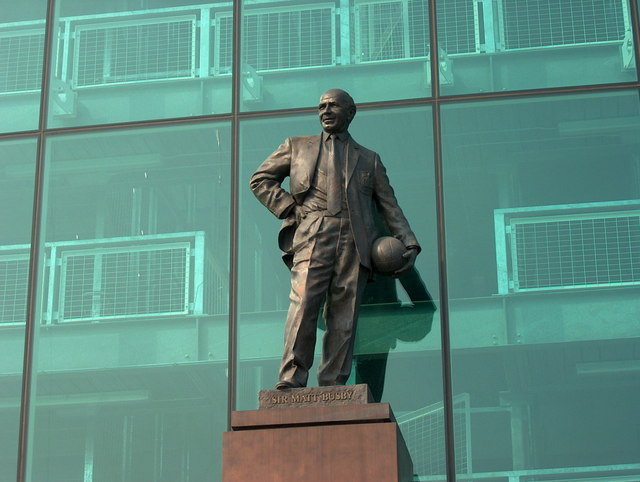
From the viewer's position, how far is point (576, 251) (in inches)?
513

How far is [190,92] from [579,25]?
3948 mm

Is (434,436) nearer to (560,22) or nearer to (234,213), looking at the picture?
(234,213)

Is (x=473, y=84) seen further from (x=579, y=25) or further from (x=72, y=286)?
(x=72, y=286)

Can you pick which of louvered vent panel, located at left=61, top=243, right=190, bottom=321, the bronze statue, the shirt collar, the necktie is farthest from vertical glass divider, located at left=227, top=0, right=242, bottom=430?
the necktie

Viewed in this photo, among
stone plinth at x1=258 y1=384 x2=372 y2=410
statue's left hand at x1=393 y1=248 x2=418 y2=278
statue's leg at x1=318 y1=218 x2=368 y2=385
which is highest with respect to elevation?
statue's left hand at x1=393 y1=248 x2=418 y2=278

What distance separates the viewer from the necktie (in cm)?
1202

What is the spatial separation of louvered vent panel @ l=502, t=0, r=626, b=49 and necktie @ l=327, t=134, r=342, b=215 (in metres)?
2.61

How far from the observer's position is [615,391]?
1240 cm

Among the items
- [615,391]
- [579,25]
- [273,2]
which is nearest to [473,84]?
[579,25]

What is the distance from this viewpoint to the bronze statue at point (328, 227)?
11.6 metres

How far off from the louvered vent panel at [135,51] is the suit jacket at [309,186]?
224 centimetres

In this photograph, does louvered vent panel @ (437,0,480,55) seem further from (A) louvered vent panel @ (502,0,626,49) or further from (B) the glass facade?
(A) louvered vent panel @ (502,0,626,49)

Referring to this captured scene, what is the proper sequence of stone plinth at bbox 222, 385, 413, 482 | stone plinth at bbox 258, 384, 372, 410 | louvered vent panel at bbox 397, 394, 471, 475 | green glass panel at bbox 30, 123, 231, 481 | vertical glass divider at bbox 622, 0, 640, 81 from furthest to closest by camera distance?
vertical glass divider at bbox 622, 0, 640, 81 < green glass panel at bbox 30, 123, 231, 481 < louvered vent panel at bbox 397, 394, 471, 475 < stone plinth at bbox 258, 384, 372, 410 < stone plinth at bbox 222, 385, 413, 482

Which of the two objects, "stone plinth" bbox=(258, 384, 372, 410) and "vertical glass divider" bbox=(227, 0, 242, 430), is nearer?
"stone plinth" bbox=(258, 384, 372, 410)
